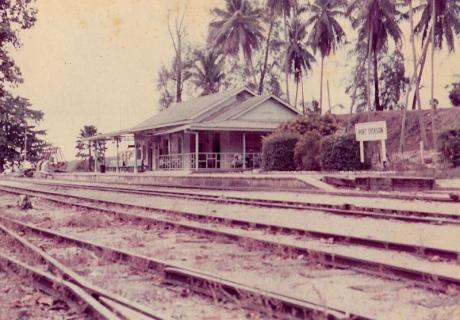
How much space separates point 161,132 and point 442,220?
27.2 metres

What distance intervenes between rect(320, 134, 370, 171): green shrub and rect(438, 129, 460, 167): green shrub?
3.38 meters

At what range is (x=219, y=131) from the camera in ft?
111

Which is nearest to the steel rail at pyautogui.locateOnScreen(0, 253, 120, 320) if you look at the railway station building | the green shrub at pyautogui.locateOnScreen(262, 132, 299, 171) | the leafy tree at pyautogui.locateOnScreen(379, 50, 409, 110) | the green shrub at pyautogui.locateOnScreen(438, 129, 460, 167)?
the green shrub at pyautogui.locateOnScreen(438, 129, 460, 167)

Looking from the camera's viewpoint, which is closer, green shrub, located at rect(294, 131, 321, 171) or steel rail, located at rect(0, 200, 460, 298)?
steel rail, located at rect(0, 200, 460, 298)

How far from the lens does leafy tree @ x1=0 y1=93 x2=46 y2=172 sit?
6456 centimetres

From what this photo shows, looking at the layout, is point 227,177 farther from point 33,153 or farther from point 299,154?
point 33,153

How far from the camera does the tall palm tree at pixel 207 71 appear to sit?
57.1 metres

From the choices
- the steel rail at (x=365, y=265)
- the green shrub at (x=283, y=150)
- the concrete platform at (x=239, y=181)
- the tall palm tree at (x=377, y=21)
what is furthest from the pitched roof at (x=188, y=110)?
the steel rail at (x=365, y=265)

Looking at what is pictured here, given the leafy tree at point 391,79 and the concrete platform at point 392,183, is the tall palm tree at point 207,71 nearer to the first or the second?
the leafy tree at point 391,79

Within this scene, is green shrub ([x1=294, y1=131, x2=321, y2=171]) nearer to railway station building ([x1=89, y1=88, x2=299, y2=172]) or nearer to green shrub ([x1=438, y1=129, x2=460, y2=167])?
green shrub ([x1=438, y1=129, x2=460, y2=167])

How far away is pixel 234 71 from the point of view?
63.6 meters

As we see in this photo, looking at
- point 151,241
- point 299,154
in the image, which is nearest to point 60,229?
point 151,241

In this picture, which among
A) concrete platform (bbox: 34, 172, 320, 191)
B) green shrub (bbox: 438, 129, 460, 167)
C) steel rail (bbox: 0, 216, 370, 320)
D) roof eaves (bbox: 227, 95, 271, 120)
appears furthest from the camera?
roof eaves (bbox: 227, 95, 271, 120)

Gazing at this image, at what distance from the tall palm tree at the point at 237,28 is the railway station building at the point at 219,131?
11737 mm
